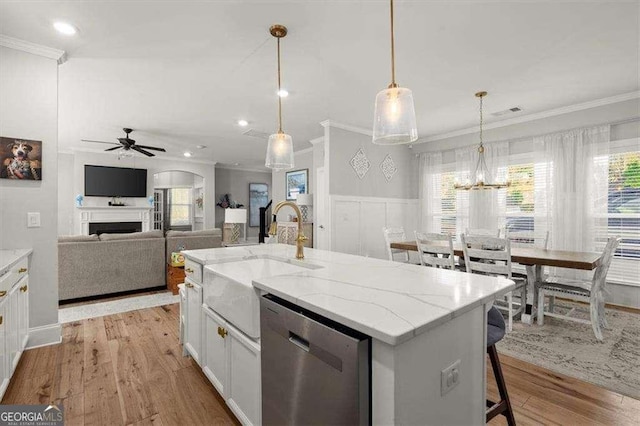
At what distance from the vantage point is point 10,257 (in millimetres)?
2156

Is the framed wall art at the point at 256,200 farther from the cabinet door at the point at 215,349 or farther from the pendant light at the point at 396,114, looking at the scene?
the pendant light at the point at 396,114

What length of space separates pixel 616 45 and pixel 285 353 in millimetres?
3684

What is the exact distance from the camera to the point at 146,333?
305cm

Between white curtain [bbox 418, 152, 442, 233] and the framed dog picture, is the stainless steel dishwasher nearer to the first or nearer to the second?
the framed dog picture

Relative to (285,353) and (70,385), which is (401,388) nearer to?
(285,353)

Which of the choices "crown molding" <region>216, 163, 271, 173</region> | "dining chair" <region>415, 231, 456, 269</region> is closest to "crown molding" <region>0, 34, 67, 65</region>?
"dining chair" <region>415, 231, 456, 269</region>

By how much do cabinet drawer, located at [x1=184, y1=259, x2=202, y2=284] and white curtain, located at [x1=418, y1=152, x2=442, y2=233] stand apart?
15.1 feet

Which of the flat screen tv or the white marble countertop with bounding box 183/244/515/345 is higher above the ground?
the flat screen tv

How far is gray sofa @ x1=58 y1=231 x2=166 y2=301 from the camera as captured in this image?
155 inches

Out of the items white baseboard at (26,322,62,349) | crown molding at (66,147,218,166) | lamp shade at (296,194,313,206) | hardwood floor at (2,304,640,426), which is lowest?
hardwood floor at (2,304,640,426)

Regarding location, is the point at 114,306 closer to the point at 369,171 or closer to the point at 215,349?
the point at 215,349

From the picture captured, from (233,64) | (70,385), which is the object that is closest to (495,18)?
(233,64)

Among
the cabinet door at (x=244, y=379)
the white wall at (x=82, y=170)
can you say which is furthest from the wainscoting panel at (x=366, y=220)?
the white wall at (x=82, y=170)

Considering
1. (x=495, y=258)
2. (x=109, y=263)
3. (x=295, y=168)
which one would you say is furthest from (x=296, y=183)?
(x=495, y=258)
